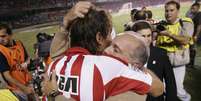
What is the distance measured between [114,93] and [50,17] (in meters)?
5.77

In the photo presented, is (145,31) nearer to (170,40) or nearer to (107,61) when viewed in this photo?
(170,40)

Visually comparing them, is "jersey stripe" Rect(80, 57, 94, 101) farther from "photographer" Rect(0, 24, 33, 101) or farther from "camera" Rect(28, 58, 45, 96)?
"camera" Rect(28, 58, 45, 96)

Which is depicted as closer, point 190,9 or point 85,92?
point 85,92

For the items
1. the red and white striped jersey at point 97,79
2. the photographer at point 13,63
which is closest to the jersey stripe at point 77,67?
the red and white striped jersey at point 97,79

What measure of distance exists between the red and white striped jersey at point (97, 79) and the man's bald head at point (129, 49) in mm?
87

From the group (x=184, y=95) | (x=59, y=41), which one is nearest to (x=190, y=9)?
(x=184, y=95)

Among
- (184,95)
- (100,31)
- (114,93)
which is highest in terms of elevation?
(100,31)

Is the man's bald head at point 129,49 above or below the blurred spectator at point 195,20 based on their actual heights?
above

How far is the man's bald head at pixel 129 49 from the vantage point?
2471mm

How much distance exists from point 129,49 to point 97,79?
0.24 metres

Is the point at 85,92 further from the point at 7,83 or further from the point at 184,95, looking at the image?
the point at 184,95

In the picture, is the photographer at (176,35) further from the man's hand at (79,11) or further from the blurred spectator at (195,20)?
the blurred spectator at (195,20)

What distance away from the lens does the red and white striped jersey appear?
2338 mm

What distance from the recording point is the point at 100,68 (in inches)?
92.7
